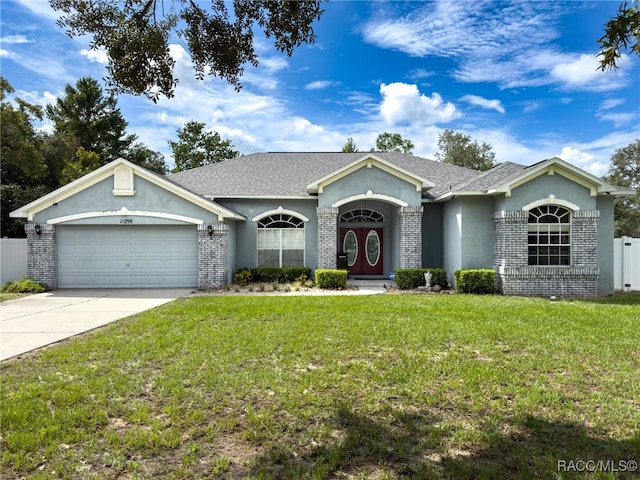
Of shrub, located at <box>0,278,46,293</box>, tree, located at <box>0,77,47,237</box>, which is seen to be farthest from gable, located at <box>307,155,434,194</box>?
tree, located at <box>0,77,47,237</box>

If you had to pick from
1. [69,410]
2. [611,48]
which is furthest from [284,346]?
[611,48]

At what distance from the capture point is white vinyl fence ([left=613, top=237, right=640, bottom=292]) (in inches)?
587

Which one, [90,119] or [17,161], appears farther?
[90,119]

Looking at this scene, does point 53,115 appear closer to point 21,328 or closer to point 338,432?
point 21,328

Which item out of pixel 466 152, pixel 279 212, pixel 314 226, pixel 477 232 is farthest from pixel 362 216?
pixel 466 152

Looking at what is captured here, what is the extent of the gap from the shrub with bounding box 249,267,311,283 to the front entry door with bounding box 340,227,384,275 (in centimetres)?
292

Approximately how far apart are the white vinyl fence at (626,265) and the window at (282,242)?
11936 millimetres

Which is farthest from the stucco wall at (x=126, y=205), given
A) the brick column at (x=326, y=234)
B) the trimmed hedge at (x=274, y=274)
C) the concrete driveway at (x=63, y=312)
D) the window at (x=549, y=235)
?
the window at (x=549, y=235)

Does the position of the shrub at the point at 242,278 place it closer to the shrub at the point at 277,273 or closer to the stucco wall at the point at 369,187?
the shrub at the point at 277,273

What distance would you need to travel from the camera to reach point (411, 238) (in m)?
15.5

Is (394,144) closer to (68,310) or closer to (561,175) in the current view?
(561,175)

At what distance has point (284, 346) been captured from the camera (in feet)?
22.2

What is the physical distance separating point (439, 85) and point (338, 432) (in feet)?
56.8

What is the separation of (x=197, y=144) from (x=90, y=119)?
10023mm
